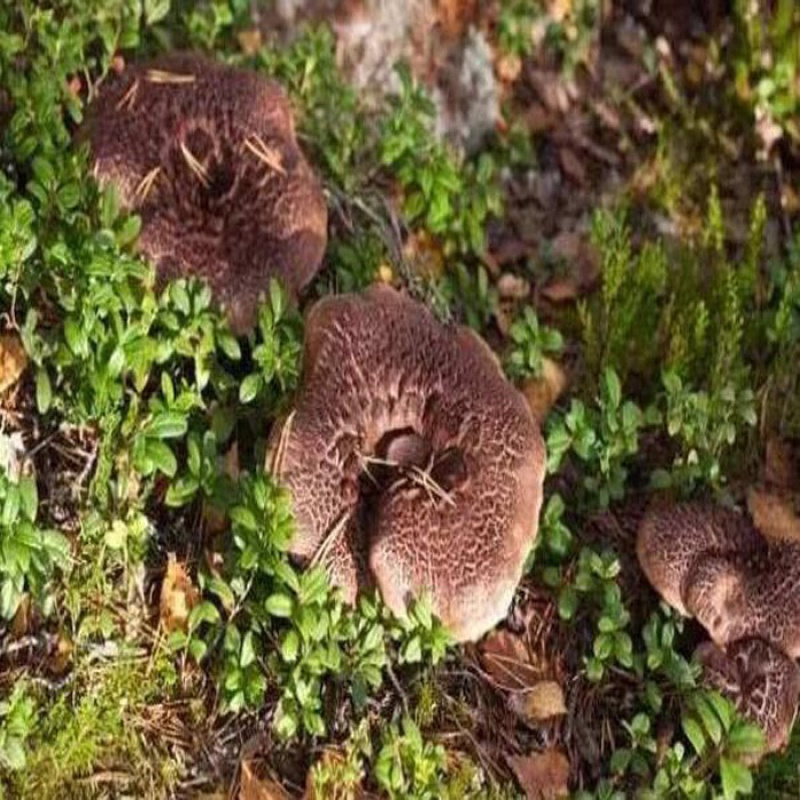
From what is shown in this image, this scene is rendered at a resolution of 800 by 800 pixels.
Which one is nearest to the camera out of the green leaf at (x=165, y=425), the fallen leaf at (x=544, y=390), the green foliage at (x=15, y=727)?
the green foliage at (x=15, y=727)

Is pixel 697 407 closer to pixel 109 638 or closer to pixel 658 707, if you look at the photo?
pixel 658 707

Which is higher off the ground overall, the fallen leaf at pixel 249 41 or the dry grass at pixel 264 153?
the dry grass at pixel 264 153

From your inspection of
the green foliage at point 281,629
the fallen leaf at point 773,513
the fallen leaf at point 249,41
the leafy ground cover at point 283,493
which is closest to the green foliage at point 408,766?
the leafy ground cover at point 283,493

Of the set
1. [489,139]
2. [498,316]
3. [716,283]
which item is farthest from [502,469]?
[489,139]

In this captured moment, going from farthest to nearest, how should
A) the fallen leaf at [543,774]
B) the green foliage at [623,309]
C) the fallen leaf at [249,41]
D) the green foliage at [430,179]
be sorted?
the fallen leaf at [249,41], the green foliage at [430,179], the green foliage at [623,309], the fallen leaf at [543,774]

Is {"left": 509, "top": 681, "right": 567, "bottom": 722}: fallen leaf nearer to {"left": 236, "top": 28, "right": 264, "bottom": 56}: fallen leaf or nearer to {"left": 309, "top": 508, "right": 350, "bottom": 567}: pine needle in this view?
{"left": 309, "top": 508, "right": 350, "bottom": 567}: pine needle

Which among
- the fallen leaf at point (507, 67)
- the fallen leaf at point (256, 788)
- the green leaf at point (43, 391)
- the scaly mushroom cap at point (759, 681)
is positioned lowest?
the fallen leaf at point (256, 788)

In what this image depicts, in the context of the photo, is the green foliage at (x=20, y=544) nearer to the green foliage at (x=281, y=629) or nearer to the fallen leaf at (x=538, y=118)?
the green foliage at (x=281, y=629)
